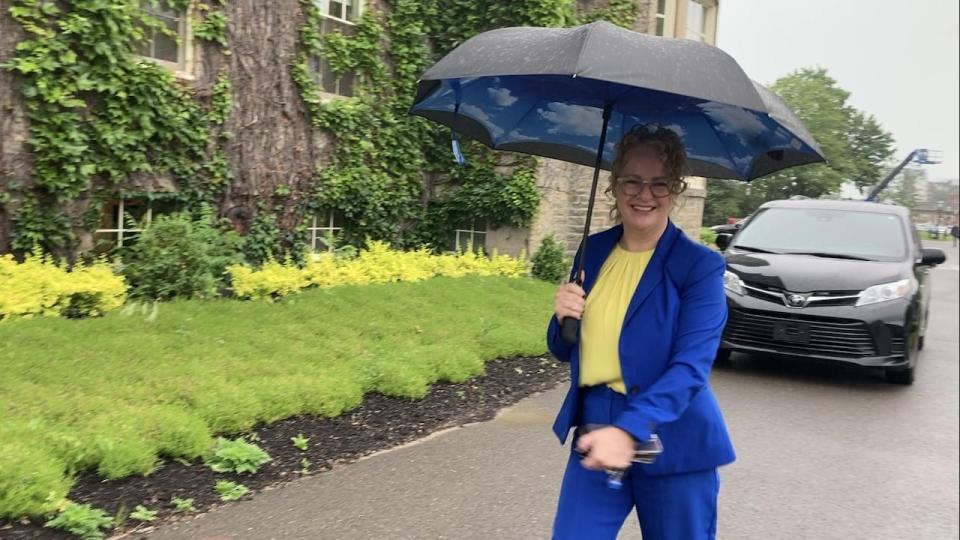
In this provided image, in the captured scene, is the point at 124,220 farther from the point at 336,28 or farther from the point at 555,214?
the point at 555,214

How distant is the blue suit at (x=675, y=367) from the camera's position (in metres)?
2.23

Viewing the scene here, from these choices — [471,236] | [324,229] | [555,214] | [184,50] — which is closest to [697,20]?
[555,214]

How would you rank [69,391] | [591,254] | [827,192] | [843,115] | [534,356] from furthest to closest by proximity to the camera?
[843,115]
[827,192]
[534,356]
[69,391]
[591,254]

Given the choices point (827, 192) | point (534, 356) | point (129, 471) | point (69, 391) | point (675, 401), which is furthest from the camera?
point (827, 192)

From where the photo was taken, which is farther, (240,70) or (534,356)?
(240,70)

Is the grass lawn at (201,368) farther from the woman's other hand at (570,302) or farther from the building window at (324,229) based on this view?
the woman's other hand at (570,302)

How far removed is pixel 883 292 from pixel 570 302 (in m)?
5.88

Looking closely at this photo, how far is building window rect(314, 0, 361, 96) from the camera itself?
10.5 m

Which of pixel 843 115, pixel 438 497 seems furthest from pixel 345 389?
pixel 843 115

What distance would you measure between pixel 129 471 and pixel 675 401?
2991 millimetres

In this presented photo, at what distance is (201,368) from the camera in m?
5.31

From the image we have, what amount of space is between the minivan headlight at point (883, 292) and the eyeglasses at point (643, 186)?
5.52 metres

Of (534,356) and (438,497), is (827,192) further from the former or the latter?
(438,497)

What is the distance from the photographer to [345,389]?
214 inches
